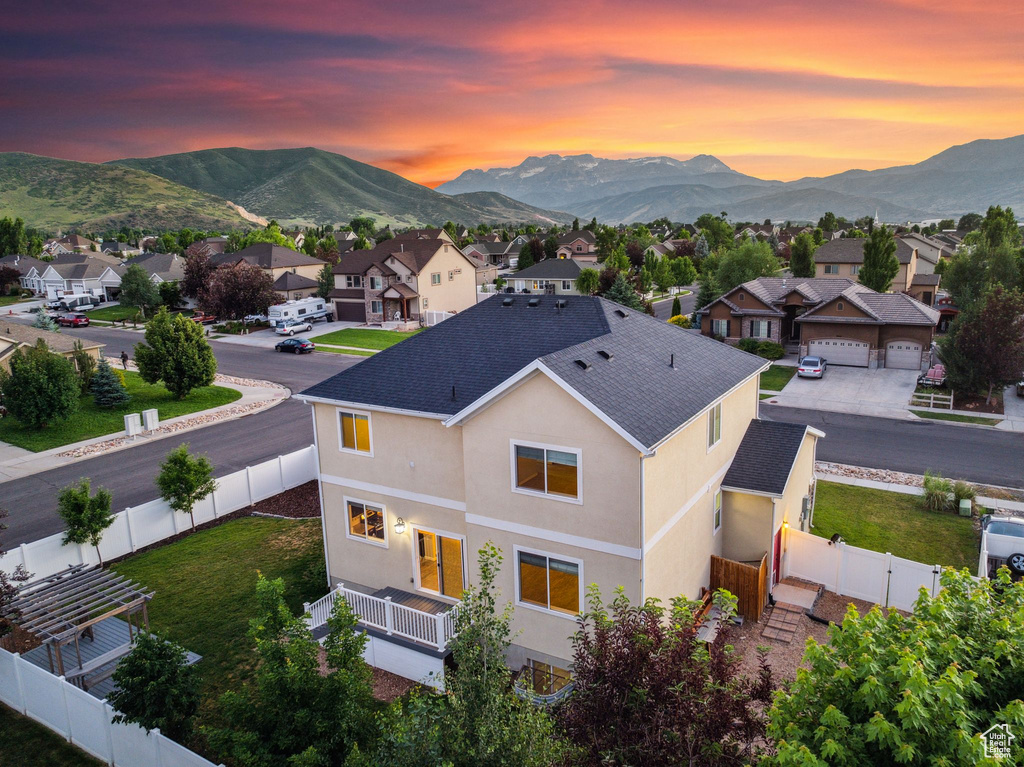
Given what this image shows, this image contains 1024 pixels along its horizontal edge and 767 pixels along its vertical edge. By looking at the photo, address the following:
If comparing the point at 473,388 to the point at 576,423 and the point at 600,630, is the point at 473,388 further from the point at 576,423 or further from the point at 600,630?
the point at 600,630

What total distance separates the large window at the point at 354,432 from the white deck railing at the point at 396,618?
12.8 ft

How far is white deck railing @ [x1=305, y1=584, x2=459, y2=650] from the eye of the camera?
1530 centimetres

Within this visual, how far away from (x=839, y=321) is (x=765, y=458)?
1303 inches

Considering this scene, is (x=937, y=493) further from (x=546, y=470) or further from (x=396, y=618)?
(x=396, y=618)

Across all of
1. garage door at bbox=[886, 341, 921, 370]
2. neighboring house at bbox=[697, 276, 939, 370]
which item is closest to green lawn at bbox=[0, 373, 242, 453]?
neighboring house at bbox=[697, 276, 939, 370]

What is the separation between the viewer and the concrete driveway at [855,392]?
37.4m

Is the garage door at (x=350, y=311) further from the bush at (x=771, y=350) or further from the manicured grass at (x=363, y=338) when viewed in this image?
the bush at (x=771, y=350)

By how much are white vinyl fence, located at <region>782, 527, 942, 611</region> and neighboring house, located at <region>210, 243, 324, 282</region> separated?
241ft

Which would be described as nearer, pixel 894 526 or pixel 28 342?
pixel 894 526

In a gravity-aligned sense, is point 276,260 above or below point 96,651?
above

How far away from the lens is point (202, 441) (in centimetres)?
3372

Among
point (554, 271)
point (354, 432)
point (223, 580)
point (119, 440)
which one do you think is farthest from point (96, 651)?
point (554, 271)

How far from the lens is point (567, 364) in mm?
14531

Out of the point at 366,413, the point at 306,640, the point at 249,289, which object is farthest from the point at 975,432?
the point at 249,289
